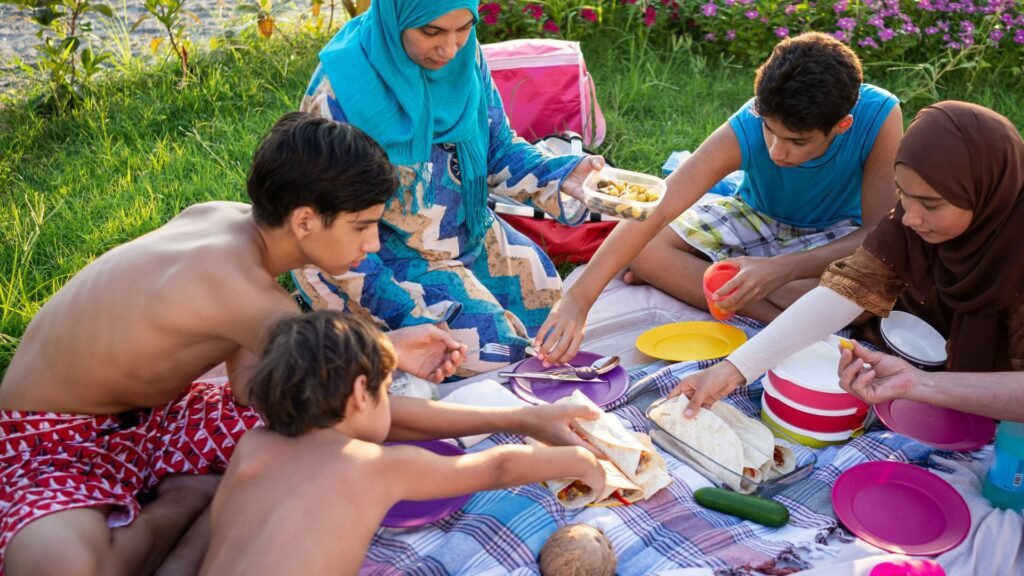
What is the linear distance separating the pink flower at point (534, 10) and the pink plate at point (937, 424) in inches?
136

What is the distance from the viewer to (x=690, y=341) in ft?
10.6

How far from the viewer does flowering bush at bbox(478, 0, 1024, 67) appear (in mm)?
5156

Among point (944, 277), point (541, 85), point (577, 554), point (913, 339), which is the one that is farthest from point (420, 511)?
point (541, 85)

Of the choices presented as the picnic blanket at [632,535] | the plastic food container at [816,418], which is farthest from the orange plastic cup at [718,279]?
the picnic blanket at [632,535]

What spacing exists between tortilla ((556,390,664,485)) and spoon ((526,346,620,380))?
39cm

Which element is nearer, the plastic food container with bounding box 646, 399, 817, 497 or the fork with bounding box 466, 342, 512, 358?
the plastic food container with bounding box 646, 399, 817, 497

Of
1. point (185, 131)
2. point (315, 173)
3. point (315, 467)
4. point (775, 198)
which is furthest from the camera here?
point (185, 131)

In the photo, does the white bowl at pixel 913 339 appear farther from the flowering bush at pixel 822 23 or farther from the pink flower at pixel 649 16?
the pink flower at pixel 649 16

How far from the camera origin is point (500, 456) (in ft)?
6.93

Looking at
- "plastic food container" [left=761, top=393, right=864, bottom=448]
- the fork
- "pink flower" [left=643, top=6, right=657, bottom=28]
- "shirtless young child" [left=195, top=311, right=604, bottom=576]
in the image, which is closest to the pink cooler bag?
"pink flower" [left=643, top=6, right=657, bottom=28]

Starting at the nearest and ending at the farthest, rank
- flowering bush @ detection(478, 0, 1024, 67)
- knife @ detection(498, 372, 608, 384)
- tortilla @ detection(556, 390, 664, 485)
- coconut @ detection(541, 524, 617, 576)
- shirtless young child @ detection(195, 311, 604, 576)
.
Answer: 1. shirtless young child @ detection(195, 311, 604, 576)
2. coconut @ detection(541, 524, 617, 576)
3. tortilla @ detection(556, 390, 664, 485)
4. knife @ detection(498, 372, 608, 384)
5. flowering bush @ detection(478, 0, 1024, 67)

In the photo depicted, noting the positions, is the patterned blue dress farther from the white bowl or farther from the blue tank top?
the white bowl

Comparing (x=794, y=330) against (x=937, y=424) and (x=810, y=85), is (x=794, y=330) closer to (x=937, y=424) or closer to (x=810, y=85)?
(x=937, y=424)

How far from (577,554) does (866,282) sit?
126cm
